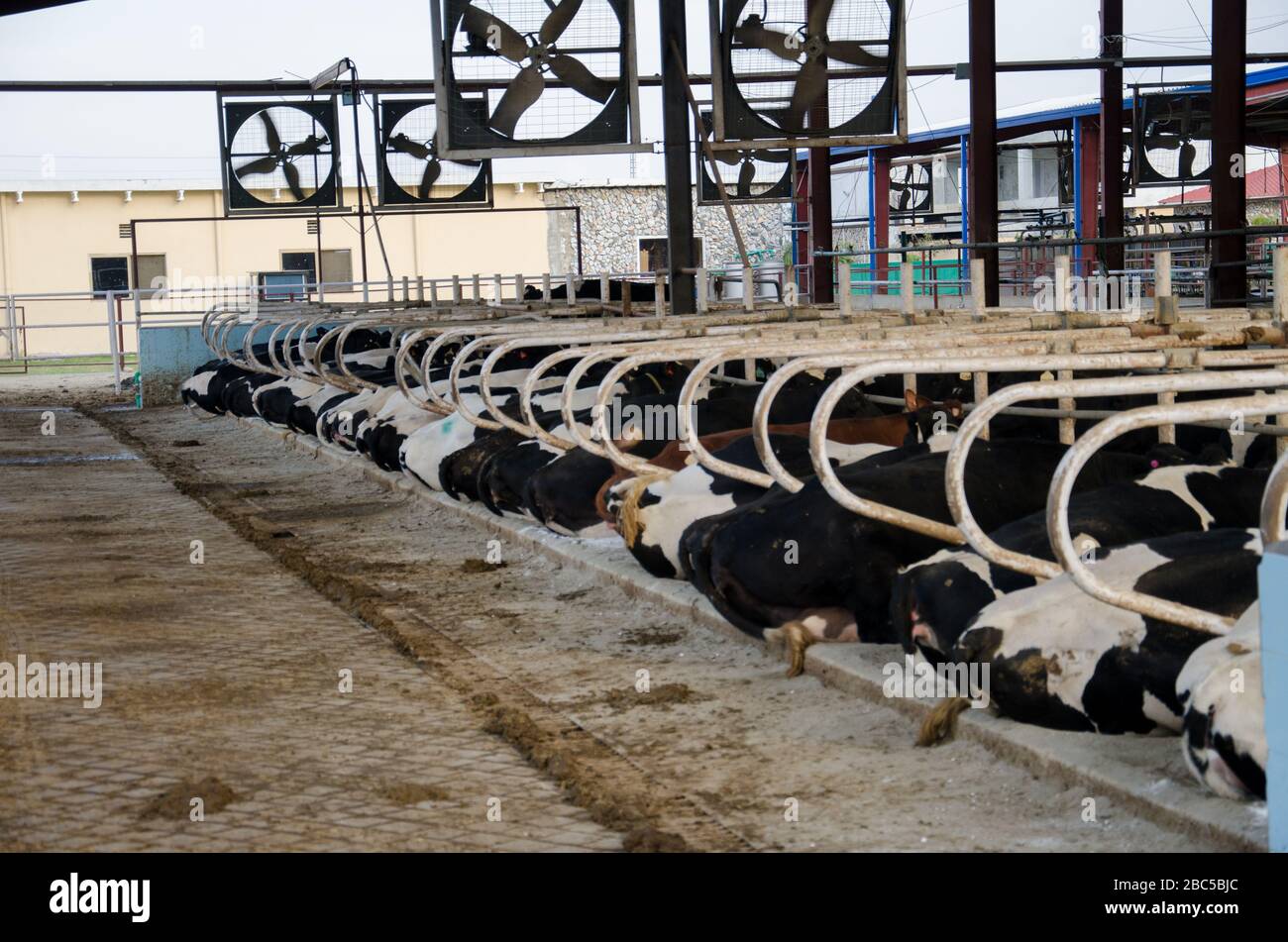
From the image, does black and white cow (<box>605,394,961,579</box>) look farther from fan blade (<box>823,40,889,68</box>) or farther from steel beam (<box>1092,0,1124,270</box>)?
steel beam (<box>1092,0,1124,270</box>)

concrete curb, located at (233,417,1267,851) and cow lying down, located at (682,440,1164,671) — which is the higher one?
cow lying down, located at (682,440,1164,671)

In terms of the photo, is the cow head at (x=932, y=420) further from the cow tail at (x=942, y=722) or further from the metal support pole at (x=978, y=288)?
the cow tail at (x=942, y=722)

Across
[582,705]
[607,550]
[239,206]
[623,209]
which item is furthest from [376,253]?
[582,705]

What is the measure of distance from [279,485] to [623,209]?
33.0 metres

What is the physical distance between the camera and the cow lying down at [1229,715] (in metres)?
4.02

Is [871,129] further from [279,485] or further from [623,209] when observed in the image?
[623,209]

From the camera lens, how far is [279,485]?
1347 cm

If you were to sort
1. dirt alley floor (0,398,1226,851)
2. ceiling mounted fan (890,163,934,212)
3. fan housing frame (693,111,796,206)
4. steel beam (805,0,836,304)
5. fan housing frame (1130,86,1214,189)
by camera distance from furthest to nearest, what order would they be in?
Result: ceiling mounted fan (890,163,934,212), fan housing frame (693,111,796,206), steel beam (805,0,836,304), fan housing frame (1130,86,1214,189), dirt alley floor (0,398,1226,851)

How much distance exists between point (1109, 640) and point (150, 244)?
119 feet

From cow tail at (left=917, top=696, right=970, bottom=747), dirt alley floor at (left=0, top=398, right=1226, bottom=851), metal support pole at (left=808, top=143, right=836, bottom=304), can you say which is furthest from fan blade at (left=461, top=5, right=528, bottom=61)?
metal support pole at (left=808, top=143, right=836, bottom=304)

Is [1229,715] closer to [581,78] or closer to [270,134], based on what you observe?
[581,78]

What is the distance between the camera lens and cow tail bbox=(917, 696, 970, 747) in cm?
520

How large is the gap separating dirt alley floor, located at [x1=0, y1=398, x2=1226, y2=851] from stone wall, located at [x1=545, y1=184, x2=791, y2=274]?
35.0 meters

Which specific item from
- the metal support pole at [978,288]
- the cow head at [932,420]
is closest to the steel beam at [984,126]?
the metal support pole at [978,288]
